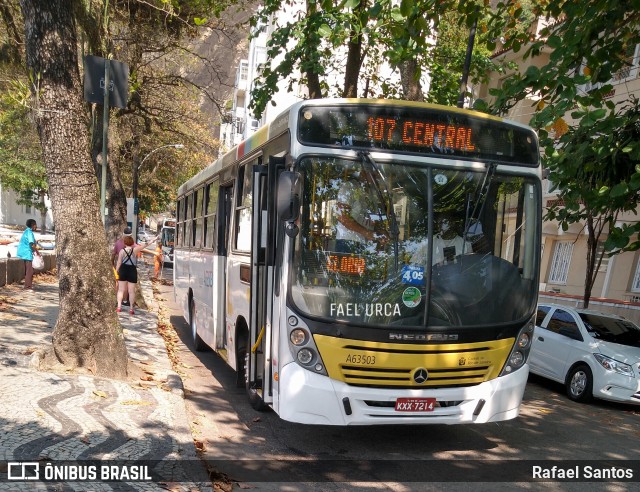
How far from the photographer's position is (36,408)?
17.6ft

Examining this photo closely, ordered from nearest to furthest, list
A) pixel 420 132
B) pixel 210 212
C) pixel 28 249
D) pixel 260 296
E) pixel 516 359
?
pixel 420 132, pixel 516 359, pixel 260 296, pixel 210 212, pixel 28 249

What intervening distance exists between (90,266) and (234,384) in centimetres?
272

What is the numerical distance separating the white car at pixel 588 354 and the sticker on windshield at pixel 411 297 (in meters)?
5.40

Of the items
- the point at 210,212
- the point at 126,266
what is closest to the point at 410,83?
the point at 210,212

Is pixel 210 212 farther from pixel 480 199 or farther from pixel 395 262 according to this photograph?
pixel 480 199

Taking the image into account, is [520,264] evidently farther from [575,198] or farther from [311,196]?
[575,198]

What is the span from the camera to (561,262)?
2425 cm

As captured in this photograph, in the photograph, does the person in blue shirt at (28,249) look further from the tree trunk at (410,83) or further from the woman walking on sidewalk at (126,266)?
the tree trunk at (410,83)

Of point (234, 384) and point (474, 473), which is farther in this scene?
point (234, 384)

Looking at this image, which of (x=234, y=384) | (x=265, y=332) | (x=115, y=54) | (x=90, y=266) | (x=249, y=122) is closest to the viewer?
(x=265, y=332)

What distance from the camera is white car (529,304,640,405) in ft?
29.6

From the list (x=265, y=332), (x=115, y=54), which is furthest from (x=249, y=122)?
(x=265, y=332)

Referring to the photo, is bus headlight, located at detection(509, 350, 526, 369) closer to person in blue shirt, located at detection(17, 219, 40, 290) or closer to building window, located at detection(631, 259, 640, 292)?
person in blue shirt, located at detection(17, 219, 40, 290)

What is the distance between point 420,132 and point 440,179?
49 cm
